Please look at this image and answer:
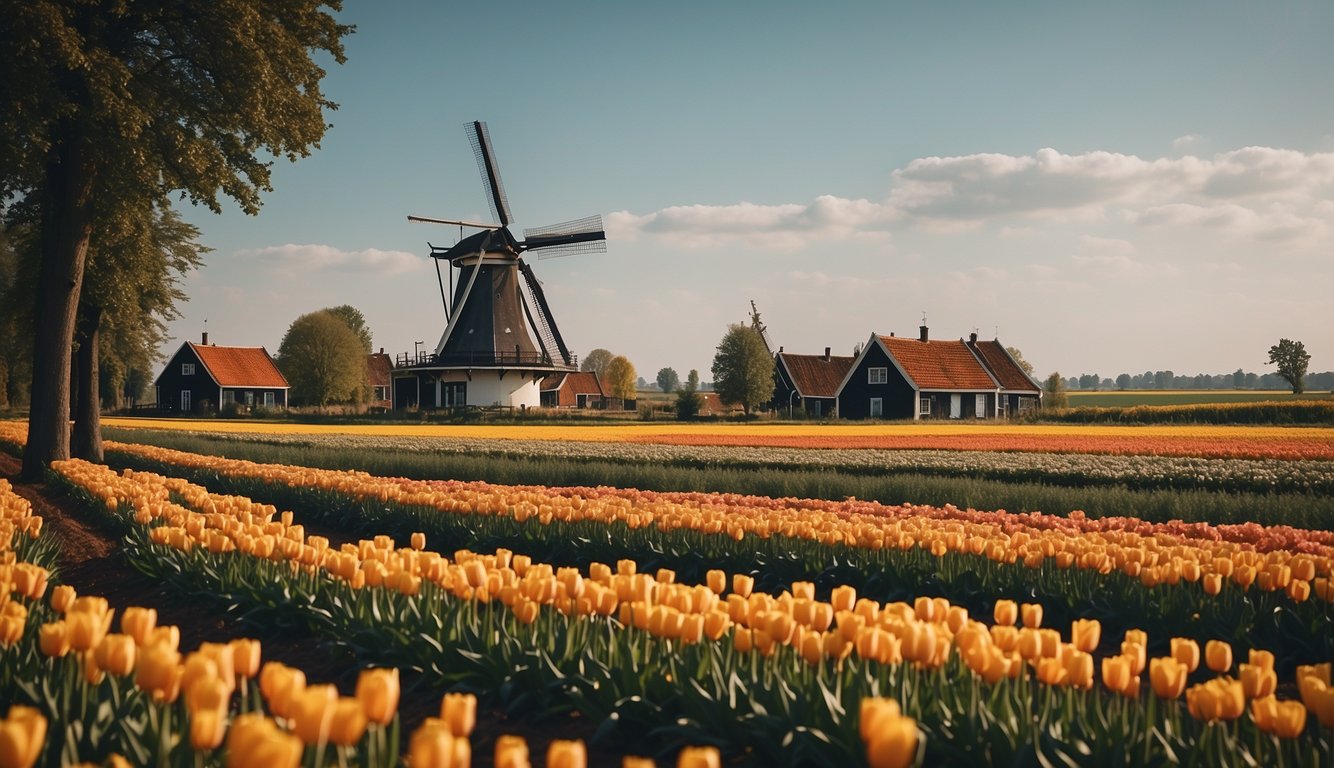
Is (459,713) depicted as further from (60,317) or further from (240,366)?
(240,366)

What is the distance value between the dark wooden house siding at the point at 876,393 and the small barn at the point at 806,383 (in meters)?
3.90

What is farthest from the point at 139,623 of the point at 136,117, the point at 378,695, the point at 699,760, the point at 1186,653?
the point at 136,117

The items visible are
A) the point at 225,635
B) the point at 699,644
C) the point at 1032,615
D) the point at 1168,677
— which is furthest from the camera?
the point at 225,635

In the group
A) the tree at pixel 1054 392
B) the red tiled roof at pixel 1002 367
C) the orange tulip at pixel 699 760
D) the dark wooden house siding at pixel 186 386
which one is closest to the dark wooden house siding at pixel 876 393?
the red tiled roof at pixel 1002 367

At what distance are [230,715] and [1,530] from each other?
16.3ft

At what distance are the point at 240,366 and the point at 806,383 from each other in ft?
138

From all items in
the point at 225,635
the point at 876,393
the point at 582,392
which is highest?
the point at 582,392

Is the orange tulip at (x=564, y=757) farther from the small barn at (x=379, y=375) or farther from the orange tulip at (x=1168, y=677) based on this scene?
the small barn at (x=379, y=375)

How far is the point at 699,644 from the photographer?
418 cm

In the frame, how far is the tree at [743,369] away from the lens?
2298 inches

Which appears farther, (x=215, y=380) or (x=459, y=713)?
(x=215, y=380)

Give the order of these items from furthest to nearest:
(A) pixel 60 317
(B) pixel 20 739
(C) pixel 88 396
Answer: (C) pixel 88 396, (A) pixel 60 317, (B) pixel 20 739

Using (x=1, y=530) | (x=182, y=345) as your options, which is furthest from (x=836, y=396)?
(x=1, y=530)

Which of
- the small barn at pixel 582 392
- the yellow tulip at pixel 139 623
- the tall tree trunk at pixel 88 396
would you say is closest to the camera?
the yellow tulip at pixel 139 623
